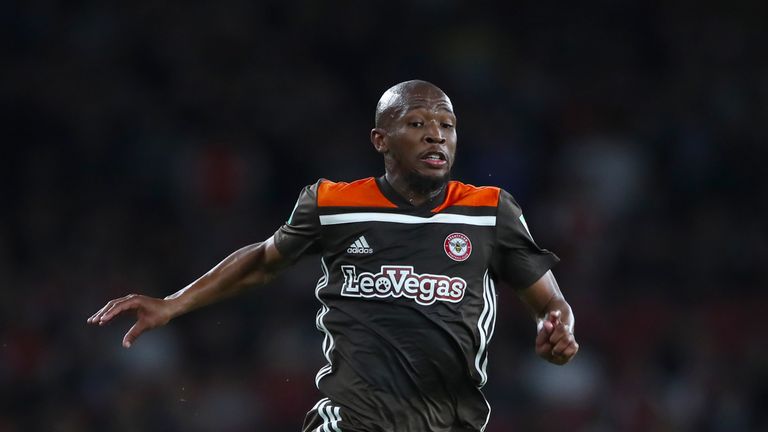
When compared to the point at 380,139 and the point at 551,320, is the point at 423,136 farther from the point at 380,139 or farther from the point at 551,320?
the point at 551,320

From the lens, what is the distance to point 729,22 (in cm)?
1316

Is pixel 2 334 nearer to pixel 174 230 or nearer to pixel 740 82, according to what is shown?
pixel 174 230

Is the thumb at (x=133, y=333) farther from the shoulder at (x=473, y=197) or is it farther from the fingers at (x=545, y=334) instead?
the fingers at (x=545, y=334)

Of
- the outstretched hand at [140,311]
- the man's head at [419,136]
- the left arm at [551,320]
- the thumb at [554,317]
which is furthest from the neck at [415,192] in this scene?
the outstretched hand at [140,311]

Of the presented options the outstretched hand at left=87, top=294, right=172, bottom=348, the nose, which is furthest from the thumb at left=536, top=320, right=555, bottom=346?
the outstretched hand at left=87, top=294, right=172, bottom=348

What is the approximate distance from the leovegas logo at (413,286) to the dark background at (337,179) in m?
4.89

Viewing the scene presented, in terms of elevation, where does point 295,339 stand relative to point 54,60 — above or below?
below

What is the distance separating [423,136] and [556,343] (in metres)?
1.02

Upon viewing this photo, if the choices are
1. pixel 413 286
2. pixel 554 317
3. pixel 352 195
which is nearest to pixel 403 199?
pixel 352 195

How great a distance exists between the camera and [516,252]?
5.00 meters

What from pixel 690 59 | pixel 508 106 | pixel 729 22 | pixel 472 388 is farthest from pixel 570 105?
pixel 472 388

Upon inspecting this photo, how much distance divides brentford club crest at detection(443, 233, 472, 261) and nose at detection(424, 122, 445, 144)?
0.38 m

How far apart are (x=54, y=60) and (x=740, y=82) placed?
6710mm

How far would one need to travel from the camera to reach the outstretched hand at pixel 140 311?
16.2 ft
